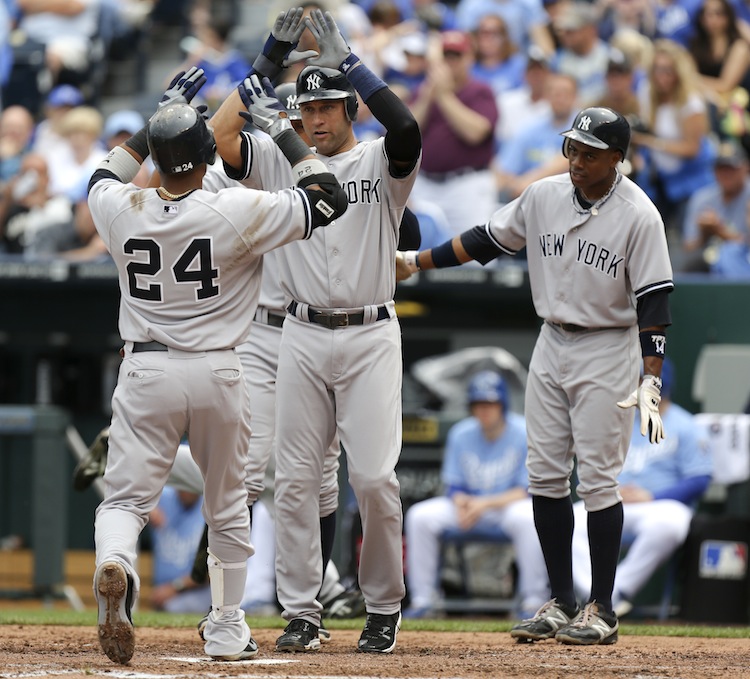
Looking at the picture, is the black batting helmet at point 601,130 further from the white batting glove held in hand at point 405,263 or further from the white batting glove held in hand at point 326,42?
the white batting glove held in hand at point 326,42

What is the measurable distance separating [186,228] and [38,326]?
225 inches

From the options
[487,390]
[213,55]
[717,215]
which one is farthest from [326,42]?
[213,55]

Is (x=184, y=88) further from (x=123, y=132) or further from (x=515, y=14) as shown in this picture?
(x=515, y=14)

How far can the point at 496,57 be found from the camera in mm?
12148

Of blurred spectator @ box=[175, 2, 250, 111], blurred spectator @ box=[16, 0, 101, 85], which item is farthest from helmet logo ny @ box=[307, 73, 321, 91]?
blurred spectator @ box=[16, 0, 101, 85]

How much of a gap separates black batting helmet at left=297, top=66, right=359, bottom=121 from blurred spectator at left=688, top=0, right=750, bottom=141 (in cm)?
648

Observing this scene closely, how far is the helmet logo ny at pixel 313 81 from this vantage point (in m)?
5.27

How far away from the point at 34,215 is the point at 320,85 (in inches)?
235

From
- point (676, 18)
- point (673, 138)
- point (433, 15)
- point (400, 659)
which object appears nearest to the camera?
point (400, 659)

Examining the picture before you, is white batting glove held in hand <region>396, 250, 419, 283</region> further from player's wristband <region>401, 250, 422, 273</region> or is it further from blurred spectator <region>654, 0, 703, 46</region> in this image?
blurred spectator <region>654, 0, 703, 46</region>

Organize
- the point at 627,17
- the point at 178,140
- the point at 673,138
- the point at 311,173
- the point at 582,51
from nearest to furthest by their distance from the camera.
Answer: the point at 178,140
the point at 311,173
the point at 673,138
the point at 582,51
the point at 627,17

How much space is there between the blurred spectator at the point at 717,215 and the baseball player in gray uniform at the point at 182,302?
5171 mm

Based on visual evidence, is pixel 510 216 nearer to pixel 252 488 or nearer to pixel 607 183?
pixel 607 183

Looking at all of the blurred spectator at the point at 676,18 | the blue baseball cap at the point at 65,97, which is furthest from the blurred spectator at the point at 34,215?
the blurred spectator at the point at 676,18
